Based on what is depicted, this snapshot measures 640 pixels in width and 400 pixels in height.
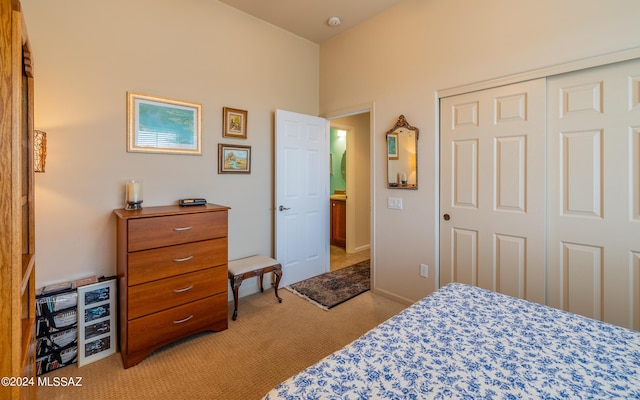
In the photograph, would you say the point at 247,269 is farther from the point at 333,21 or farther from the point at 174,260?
the point at 333,21

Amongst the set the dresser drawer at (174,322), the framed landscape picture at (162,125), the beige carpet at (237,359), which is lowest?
the beige carpet at (237,359)

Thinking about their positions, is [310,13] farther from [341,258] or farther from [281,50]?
[341,258]

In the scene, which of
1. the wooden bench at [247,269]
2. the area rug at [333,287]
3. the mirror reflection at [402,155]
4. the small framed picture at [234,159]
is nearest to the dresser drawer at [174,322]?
the wooden bench at [247,269]

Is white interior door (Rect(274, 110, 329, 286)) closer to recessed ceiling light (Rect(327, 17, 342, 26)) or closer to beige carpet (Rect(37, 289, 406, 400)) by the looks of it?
beige carpet (Rect(37, 289, 406, 400))

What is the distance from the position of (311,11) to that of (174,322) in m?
3.21

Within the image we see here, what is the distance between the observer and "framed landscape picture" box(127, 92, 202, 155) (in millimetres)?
2332

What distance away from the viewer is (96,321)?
6.57ft

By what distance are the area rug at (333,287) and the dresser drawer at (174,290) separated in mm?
1052

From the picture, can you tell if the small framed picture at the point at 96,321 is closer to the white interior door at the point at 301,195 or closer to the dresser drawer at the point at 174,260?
the dresser drawer at the point at 174,260

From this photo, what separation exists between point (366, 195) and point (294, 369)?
11.3ft

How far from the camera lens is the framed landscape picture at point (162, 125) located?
2332mm

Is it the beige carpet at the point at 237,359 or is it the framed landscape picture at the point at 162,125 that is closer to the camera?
the beige carpet at the point at 237,359

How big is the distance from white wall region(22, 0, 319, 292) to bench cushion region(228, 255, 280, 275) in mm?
168

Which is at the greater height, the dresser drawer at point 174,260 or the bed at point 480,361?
the dresser drawer at point 174,260
